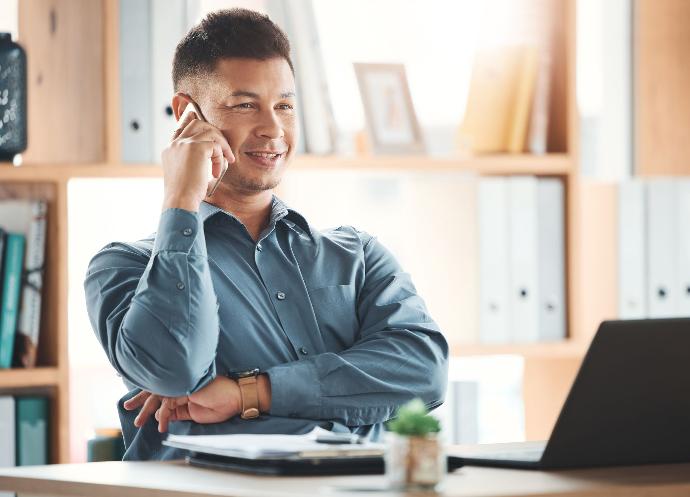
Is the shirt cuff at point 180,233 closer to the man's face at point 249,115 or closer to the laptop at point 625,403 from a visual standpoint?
the man's face at point 249,115

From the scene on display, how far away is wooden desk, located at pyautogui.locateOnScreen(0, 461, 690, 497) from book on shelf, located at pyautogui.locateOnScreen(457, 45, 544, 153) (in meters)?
1.56

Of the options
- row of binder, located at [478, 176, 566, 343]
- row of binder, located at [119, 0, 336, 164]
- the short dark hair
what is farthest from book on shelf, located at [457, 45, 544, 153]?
the short dark hair

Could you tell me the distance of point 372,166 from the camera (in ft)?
→ 8.89

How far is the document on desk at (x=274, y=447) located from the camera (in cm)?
133

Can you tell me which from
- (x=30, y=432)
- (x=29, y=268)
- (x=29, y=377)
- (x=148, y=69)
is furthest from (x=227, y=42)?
(x=30, y=432)

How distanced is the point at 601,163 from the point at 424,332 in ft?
4.53

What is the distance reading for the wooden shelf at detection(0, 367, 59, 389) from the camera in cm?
246

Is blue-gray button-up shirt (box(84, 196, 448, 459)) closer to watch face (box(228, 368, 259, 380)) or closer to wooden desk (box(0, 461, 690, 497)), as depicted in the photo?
watch face (box(228, 368, 259, 380))

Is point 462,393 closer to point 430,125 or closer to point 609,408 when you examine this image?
point 430,125

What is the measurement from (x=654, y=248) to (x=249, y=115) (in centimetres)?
138

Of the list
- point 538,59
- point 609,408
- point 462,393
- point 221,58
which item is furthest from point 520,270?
point 609,408

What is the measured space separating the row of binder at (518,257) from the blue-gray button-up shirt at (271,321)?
0.72m

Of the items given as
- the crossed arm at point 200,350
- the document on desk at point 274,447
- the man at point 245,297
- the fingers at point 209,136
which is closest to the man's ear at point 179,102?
the man at point 245,297

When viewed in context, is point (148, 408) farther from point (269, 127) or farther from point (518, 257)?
point (518, 257)
